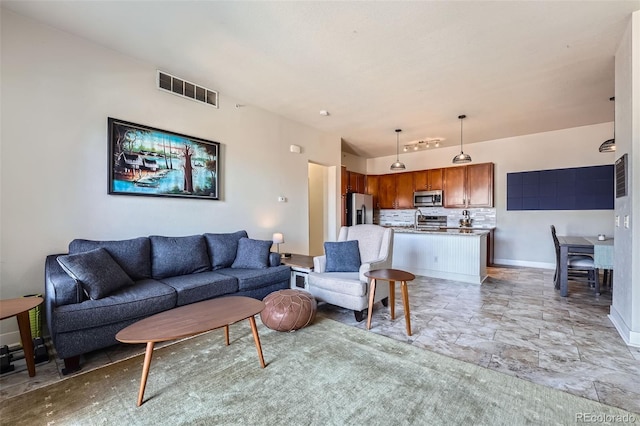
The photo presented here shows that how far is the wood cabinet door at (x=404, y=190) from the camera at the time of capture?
7.61 m

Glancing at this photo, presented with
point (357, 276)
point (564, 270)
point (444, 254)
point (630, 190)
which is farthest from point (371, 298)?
point (564, 270)

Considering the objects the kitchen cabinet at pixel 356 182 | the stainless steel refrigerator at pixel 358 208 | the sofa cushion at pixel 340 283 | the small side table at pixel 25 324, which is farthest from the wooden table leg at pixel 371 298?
the kitchen cabinet at pixel 356 182

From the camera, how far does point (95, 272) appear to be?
2.34 meters

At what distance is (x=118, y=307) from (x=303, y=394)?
1.65 m

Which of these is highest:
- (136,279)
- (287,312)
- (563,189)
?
(563,189)

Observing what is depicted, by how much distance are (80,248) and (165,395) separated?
5.77ft

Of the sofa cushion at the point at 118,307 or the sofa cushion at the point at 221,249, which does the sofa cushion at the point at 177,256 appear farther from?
the sofa cushion at the point at 118,307

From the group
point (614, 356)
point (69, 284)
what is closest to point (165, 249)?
point (69, 284)

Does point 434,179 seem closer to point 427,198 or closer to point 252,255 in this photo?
point 427,198

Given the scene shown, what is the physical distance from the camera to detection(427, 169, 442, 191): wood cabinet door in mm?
7125

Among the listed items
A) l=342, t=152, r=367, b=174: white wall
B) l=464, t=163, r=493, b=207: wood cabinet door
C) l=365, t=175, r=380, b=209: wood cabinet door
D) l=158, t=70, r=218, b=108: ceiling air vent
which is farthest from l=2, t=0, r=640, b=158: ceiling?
l=365, t=175, r=380, b=209: wood cabinet door

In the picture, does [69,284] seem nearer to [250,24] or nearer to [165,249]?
[165,249]

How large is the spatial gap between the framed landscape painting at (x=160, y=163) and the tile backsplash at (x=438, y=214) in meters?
5.48

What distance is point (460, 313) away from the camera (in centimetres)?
329
